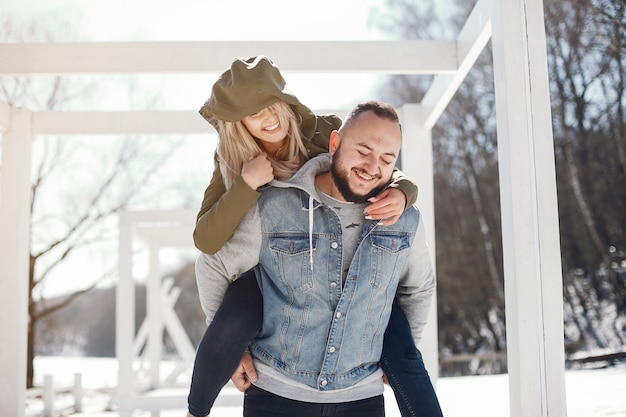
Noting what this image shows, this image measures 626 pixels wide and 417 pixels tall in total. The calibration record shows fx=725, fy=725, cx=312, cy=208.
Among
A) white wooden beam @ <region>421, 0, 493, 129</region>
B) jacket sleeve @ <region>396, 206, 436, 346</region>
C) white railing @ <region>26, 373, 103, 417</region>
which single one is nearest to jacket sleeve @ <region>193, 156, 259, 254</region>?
jacket sleeve @ <region>396, 206, 436, 346</region>

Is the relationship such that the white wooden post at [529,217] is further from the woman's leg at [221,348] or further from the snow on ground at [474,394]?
the woman's leg at [221,348]

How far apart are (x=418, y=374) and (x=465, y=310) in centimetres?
1114

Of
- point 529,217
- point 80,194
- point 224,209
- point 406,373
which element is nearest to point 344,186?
point 224,209

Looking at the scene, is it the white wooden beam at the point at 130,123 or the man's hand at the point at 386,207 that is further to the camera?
the white wooden beam at the point at 130,123

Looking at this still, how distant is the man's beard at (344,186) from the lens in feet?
7.05

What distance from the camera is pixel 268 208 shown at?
2.23 m

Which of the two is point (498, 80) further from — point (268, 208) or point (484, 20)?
point (268, 208)

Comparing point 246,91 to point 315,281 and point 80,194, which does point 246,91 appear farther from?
point 80,194

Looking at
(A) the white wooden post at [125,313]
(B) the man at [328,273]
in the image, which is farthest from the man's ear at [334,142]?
(A) the white wooden post at [125,313]

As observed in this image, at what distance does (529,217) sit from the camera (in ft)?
8.77

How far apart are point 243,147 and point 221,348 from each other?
0.64m

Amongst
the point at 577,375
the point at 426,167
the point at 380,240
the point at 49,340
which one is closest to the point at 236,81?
the point at 380,240

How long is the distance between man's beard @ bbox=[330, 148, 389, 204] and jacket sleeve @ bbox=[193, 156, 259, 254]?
0.24 metres

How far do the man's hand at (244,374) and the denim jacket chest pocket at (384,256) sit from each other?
1.51 feet
